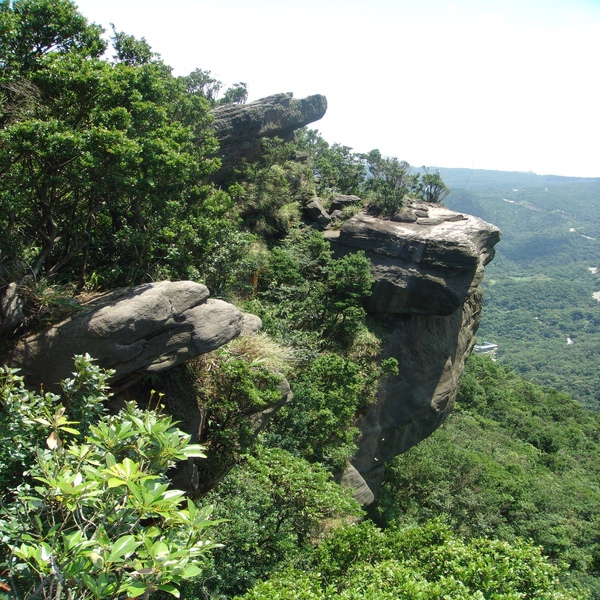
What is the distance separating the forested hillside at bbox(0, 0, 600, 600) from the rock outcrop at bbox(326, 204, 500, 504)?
1159 millimetres

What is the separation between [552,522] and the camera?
23.5 meters

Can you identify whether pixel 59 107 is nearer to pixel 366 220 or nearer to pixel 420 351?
pixel 366 220

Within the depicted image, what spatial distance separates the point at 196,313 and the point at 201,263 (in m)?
4.39

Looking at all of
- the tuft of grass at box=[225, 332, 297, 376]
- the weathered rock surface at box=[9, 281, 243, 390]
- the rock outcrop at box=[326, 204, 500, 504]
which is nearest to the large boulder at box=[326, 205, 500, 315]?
the rock outcrop at box=[326, 204, 500, 504]

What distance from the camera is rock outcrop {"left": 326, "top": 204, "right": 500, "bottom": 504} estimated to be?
17703 mm

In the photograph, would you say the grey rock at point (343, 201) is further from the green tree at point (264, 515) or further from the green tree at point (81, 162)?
the green tree at point (264, 515)

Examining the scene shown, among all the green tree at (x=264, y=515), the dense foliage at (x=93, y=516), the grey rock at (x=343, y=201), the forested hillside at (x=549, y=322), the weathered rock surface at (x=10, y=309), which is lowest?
the forested hillside at (x=549, y=322)

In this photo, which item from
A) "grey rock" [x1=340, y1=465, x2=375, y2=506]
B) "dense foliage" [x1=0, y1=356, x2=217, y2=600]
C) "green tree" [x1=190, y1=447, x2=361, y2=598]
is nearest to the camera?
"dense foliage" [x1=0, y1=356, x2=217, y2=600]

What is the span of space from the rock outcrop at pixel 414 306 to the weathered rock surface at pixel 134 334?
400 inches

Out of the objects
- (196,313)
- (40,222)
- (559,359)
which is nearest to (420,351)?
(196,313)

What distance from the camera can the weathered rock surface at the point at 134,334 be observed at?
23.6 feet

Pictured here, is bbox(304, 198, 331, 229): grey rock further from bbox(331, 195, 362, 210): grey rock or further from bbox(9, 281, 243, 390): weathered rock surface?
bbox(9, 281, 243, 390): weathered rock surface

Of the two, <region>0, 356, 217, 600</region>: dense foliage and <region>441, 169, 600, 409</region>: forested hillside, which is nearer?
<region>0, 356, 217, 600</region>: dense foliage

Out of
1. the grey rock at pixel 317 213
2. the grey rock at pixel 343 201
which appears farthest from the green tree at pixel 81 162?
the grey rock at pixel 343 201
